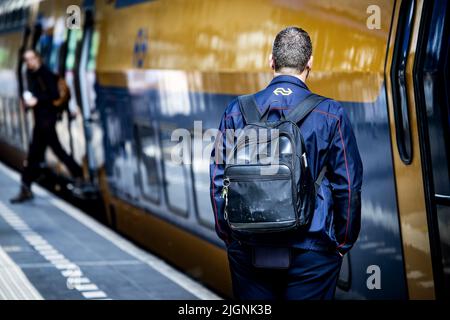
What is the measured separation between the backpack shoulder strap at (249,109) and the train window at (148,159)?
12.6 ft

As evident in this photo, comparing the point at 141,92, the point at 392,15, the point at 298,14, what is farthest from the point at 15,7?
the point at 392,15

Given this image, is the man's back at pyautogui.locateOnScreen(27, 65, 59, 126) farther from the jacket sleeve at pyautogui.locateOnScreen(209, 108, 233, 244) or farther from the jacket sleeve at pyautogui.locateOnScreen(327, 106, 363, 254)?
the jacket sleeve at pyautogui.locateOnScreen(327, 106, 363, 254)

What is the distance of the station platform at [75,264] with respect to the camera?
5746 mm

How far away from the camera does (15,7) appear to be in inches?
548

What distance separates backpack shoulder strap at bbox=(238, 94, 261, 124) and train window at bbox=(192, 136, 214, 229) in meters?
2.74

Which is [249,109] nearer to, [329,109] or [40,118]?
[329,109]

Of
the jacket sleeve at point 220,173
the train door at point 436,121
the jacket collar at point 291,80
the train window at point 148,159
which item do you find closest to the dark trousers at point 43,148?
the train window at point 148,159

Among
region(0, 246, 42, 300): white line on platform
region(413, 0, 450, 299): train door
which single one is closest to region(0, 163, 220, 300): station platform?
region(0, 246, 42, 300): white line on platform

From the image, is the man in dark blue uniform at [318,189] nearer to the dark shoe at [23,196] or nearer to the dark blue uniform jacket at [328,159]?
the dark blue uniform jacket at [328,159]

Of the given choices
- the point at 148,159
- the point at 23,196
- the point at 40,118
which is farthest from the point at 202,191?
the point at 40,118

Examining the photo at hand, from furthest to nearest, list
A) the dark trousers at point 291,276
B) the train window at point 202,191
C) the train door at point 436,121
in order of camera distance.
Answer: the train window at point 202,191 < the train door at point 436,121 < the dark trousers at point 291,276

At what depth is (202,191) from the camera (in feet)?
20.0
